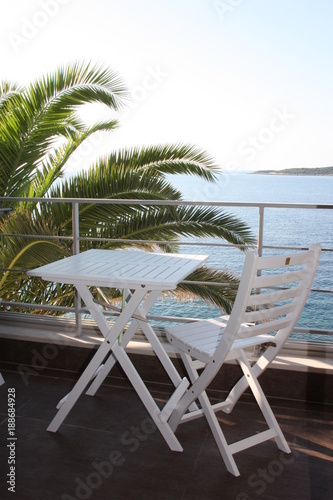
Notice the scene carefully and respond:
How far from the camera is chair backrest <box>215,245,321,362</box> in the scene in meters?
2.06

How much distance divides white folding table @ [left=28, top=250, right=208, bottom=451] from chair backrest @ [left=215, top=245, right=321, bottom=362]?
1.02 ft

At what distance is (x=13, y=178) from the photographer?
5676mm

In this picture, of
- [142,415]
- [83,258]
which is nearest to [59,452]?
[142,415]

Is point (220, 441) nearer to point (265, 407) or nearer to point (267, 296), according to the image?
point (265, 407)

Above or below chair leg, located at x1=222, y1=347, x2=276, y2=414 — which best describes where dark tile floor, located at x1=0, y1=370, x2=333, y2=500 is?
below

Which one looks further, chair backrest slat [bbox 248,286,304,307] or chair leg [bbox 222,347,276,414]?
chair leg [bbox 222,347,276,414]

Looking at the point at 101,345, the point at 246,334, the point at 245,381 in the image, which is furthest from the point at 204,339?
the point at 101,345

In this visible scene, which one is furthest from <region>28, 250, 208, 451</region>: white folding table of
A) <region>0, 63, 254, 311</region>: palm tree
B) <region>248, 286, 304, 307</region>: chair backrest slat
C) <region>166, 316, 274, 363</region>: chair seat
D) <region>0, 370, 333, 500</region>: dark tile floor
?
<region>0, 63, 254, 311</region>: palm tree

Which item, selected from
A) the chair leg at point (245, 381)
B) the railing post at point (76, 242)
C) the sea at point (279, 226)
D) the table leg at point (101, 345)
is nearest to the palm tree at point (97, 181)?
the railing post at point (76, 242)

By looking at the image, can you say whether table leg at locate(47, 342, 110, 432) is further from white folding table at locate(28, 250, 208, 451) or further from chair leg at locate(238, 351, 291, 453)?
chair leg at locate(238, 351, 291, 453)

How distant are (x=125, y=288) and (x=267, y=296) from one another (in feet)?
2.18

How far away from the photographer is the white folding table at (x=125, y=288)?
7.70 feet

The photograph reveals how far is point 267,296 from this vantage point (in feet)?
→ 7.32

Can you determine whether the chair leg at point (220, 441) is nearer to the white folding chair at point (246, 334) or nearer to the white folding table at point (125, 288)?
the white folding chair at point (246, 334)
